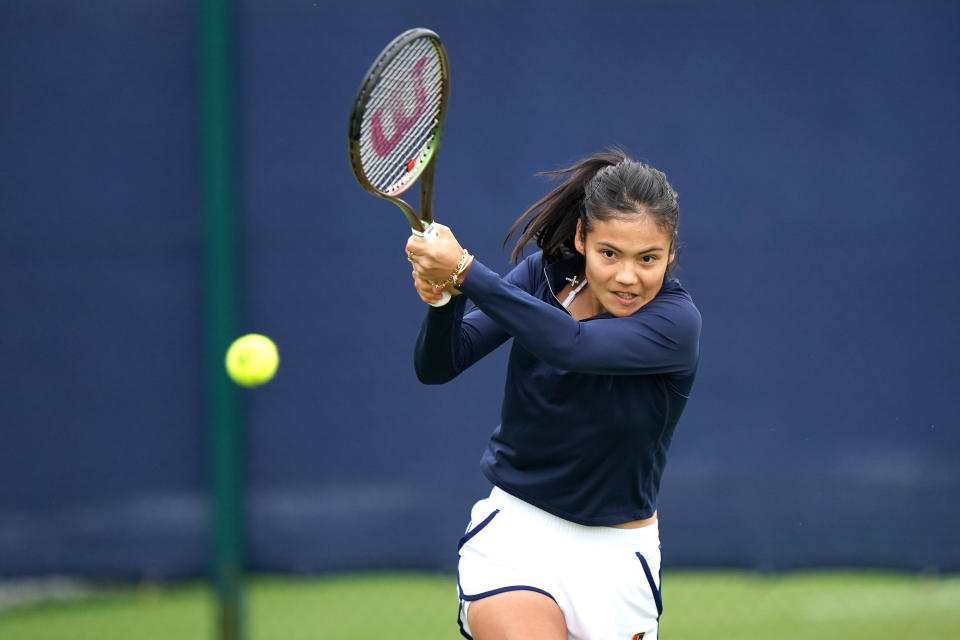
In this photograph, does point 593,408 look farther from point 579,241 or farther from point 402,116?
point 402,116

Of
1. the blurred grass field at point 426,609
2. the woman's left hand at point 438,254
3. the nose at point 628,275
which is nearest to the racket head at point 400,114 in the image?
the woman's left hand at point 438,254

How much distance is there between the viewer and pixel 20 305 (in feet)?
13.3

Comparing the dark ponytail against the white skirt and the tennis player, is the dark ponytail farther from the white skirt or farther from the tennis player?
the white skirt

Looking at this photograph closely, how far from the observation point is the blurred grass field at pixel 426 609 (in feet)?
12.8

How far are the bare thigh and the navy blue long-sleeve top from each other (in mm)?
181

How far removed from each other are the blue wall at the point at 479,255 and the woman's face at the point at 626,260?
1719 mm

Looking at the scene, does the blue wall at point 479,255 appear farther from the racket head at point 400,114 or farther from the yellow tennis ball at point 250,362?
the racket head at point 400,114

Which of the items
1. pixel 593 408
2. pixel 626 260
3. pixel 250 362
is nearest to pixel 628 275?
pixel 626 260

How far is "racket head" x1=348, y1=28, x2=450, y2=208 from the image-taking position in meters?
2.14

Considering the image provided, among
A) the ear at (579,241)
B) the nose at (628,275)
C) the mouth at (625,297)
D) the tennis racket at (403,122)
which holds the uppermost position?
the tennis racket at (403,122)

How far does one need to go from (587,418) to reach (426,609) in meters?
1.89

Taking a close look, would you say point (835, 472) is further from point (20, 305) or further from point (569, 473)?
point (20, 305)

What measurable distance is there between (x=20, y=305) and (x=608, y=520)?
2.50 m

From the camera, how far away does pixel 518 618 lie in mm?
2293
